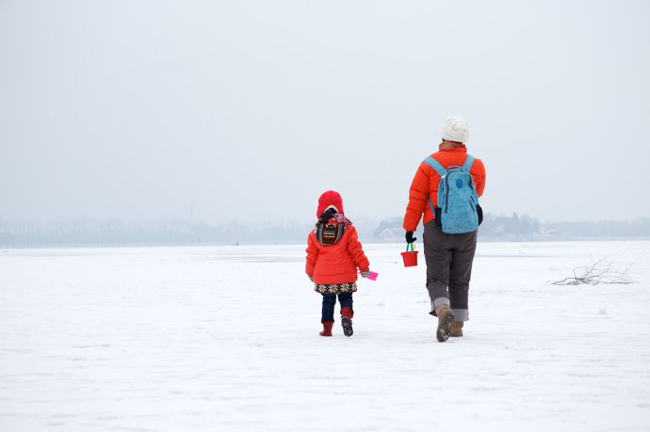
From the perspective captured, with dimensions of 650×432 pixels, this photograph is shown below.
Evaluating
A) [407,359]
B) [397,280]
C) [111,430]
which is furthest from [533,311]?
[397,280]

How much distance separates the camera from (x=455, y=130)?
710 cm

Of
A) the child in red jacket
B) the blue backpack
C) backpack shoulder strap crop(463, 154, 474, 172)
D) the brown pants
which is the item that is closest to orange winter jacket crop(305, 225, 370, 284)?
the child in red jacket

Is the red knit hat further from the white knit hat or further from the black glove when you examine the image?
the white knit hat

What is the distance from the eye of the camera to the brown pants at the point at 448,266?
268 inches

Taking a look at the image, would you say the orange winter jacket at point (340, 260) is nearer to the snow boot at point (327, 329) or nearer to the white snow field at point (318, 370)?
the snow boot at point (327, 329)

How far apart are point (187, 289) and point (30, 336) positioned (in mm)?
7262

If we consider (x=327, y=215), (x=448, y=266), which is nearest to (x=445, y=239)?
(x=448, y=266)

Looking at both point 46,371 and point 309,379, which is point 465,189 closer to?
point 309,379

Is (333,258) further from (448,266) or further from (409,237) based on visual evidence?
(448,266)

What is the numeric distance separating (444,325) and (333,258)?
137 centimetres

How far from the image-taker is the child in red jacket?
7.26m

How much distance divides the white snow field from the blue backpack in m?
1.07

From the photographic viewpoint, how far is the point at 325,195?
7.40m

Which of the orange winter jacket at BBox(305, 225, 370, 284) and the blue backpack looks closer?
the blue backpack
